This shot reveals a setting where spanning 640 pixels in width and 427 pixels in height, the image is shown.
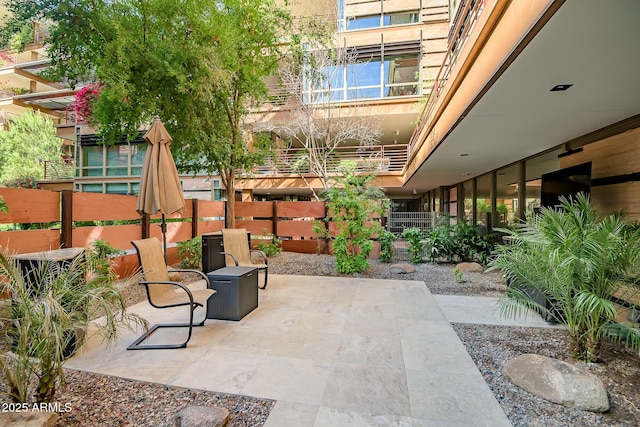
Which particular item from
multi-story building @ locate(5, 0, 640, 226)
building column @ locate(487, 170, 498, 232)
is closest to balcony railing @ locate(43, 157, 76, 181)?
multi-story building @ locate(5, 0, 640, 226)

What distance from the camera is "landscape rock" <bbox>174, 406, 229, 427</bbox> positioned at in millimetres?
1729

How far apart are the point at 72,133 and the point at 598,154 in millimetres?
23430

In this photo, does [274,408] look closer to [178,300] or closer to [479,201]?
[178,300]

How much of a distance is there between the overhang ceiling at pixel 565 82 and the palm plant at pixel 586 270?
117 centimetres

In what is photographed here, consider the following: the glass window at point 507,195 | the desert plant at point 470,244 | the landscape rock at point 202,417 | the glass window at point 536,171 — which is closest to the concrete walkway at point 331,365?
the landscape rock at point 202,417

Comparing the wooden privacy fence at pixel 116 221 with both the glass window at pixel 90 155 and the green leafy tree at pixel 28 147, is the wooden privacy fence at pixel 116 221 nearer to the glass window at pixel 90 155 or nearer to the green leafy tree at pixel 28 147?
the glass window at pixel 90 155

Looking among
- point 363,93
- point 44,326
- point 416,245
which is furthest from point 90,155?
point 44,326

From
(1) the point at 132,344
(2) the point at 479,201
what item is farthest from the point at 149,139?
(2) the point at 479,201

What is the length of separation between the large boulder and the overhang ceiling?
2.33m

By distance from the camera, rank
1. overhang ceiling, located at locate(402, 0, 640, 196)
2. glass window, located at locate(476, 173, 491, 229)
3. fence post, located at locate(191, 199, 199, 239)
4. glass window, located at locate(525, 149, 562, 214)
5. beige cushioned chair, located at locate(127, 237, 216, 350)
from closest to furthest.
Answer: overhang ceiling, located at locate(402, 0, 640, 196) < beige cushioned chair, located at locate(127, 237, 216, 350) < glass window, located at locate(525, 149, 562, 214) < fence post, located at locate(191, 199, 199, 239) < glass window, located at locate(476, 173, 491, 229)

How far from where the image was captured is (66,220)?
466cm

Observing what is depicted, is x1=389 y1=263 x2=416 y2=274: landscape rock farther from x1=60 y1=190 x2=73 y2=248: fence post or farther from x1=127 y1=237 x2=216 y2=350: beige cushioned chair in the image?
x1=60 y1=190 x2=73 y2=248: fence post

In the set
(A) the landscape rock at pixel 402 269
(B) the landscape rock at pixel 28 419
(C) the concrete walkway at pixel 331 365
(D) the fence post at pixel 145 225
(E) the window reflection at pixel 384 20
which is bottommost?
(C) the concrete walkway at pixel 331 365

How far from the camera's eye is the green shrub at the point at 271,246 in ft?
26.8
